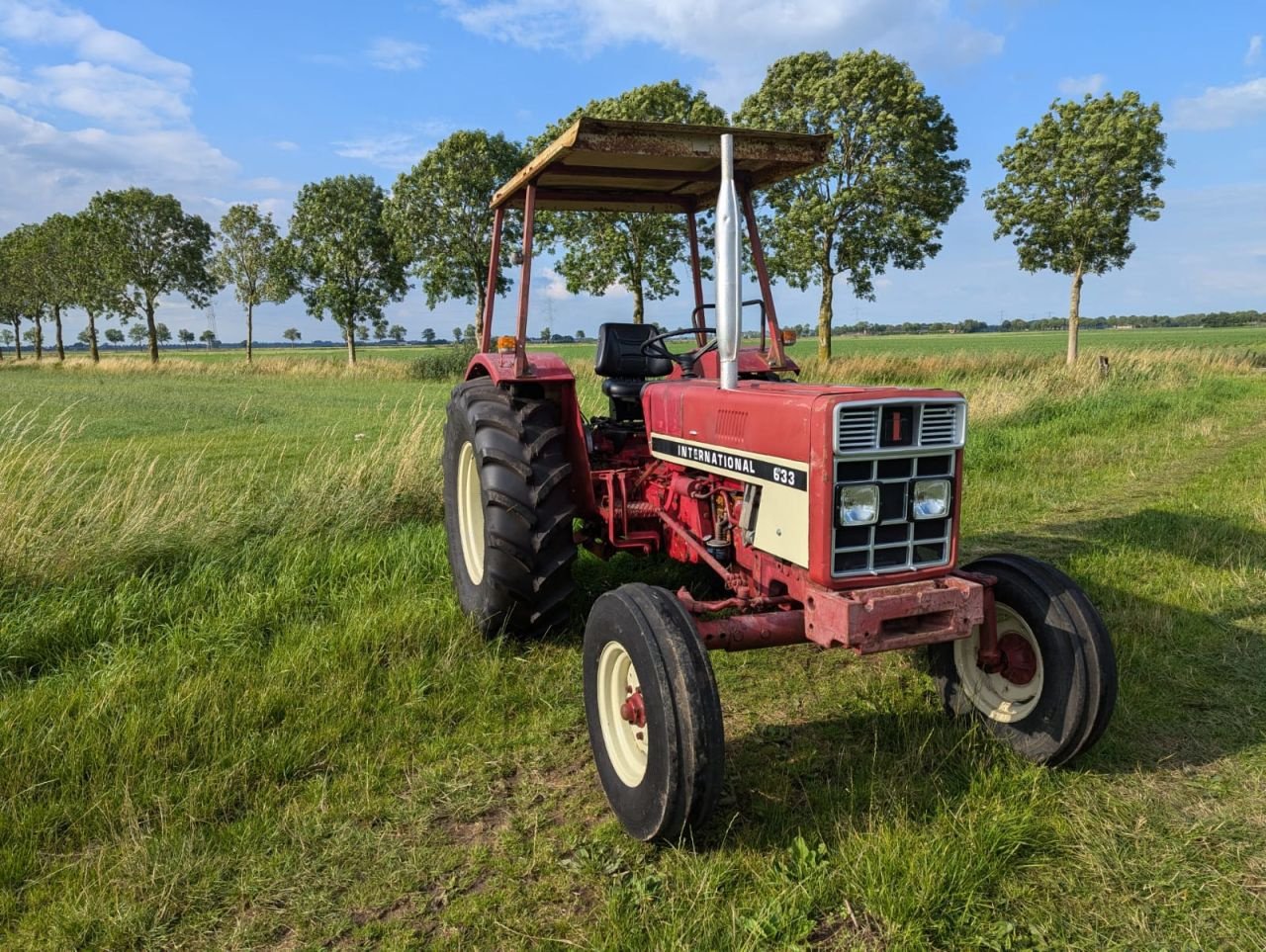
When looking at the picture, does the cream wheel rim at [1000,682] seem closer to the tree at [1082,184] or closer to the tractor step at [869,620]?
the tractor step at [869,620]

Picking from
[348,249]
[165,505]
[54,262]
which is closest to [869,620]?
[165,505]

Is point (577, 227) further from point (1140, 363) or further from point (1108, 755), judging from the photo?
point (1108, 755)

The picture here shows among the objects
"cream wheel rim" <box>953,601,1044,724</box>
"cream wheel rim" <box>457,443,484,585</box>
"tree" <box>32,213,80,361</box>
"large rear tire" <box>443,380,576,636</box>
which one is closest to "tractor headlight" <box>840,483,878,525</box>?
"cream wheel rim" <box>953,601,1044,724</box>

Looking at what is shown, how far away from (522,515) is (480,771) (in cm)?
120

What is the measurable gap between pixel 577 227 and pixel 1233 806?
20307 mm

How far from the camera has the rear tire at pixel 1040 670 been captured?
9.20 feet

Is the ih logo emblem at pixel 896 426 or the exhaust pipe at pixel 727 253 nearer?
the ih logo emblem at pixel 896 426

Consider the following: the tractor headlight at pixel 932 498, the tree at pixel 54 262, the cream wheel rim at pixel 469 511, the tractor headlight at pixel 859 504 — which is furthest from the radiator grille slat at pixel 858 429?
the tree at pixel 54 262

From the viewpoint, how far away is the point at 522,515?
3.82 metres

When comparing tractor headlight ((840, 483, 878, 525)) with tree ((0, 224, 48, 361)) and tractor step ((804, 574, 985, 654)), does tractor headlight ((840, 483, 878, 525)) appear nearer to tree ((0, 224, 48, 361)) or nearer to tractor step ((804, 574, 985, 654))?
tractor step ((804, 574, 985, 654))

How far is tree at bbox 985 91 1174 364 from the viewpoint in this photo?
20.2 m

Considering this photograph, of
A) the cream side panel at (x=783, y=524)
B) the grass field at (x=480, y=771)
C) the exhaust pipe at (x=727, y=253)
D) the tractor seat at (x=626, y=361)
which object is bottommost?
the grass field at (x=480, y=771)

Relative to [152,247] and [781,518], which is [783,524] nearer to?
[781,518]

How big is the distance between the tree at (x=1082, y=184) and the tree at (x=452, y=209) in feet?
51.5
